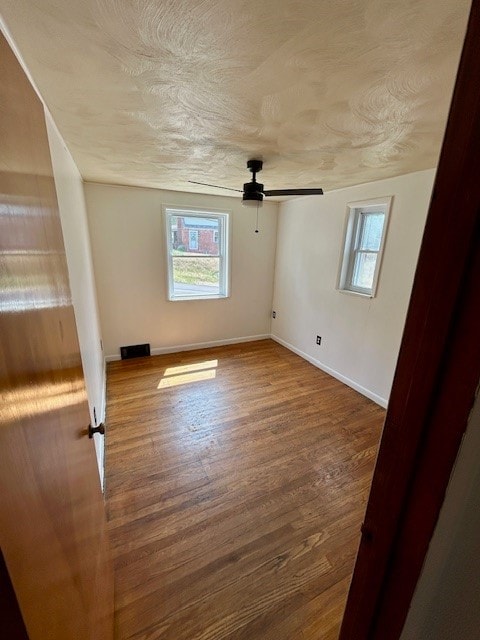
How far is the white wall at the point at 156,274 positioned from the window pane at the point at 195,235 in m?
0.19

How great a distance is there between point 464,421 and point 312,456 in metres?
1.99

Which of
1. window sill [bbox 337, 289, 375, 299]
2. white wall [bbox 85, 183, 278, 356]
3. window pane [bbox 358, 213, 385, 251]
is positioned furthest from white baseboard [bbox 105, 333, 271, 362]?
window pane [bbox 358, 213, 385, 251]

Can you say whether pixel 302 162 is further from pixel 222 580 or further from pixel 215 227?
pixel 222 580

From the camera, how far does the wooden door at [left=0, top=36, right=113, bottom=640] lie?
452 mm

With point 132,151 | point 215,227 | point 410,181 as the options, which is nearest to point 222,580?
point 132,151

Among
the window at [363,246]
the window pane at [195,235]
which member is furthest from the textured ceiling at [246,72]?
the window pane at [195,235]

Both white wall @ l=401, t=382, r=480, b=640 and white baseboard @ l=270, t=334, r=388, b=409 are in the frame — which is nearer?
white wall @ l=401, t=382, r=480, b=640

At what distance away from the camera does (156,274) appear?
144 inches

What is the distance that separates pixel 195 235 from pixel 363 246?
2.22 metres

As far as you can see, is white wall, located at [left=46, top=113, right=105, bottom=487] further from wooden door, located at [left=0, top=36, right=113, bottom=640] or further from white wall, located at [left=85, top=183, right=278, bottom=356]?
white wall, located at [left=85, top=183, right=278, bottom=356]

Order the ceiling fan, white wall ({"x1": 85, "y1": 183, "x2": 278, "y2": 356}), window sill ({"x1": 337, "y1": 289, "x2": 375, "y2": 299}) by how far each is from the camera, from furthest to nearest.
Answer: white wall ({"x1": 85, "y1": 183, "x2": 278, "y2": 356}) → window sill ({"x1": 337, "y1": 289, "x2": 375, "y2": 299}) → the ceiling fan

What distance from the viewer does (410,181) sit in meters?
2.41

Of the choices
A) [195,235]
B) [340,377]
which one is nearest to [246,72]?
[195,235]

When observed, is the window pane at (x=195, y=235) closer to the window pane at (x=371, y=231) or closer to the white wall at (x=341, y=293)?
the white wall at (x=341, y=293)
